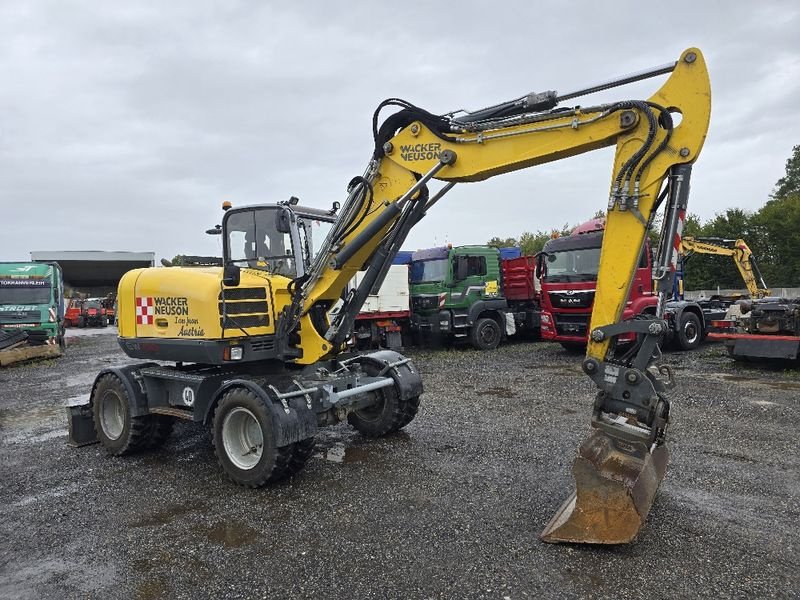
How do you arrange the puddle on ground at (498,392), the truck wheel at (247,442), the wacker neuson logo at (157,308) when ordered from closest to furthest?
the truck wheel at (247,442)
the wacker neuson logo at (157,308)
the puddle on ground at (498,392)

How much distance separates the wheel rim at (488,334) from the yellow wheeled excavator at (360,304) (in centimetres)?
846

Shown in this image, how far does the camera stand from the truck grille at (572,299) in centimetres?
1208

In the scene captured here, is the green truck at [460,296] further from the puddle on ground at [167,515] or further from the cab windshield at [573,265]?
the puddle on ground at [167,515]

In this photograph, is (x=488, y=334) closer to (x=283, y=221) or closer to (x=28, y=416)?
(x=283, y=221)

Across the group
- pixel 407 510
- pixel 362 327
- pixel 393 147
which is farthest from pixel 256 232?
pixel 362 327

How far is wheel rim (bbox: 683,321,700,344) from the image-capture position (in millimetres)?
13473

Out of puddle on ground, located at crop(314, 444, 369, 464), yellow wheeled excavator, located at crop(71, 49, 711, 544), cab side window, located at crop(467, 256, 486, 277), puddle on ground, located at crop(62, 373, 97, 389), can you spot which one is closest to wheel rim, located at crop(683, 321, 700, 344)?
cab side window, located at crop(467, 256, 486, 277)

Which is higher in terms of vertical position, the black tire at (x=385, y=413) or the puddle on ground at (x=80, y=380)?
the black tire at (x=385, y=413)

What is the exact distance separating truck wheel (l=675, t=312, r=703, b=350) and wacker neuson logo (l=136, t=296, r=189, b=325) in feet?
37.9

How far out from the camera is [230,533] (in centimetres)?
412

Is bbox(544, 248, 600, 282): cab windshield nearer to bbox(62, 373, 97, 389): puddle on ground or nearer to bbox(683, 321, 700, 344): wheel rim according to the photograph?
bbox(683, 321, 700, 344): wheel rim

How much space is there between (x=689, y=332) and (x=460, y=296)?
559 centimetres

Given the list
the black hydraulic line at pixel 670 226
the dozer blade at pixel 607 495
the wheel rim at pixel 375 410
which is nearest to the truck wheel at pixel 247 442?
the wheel rim at pixel 375 410

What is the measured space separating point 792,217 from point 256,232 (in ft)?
92.9
